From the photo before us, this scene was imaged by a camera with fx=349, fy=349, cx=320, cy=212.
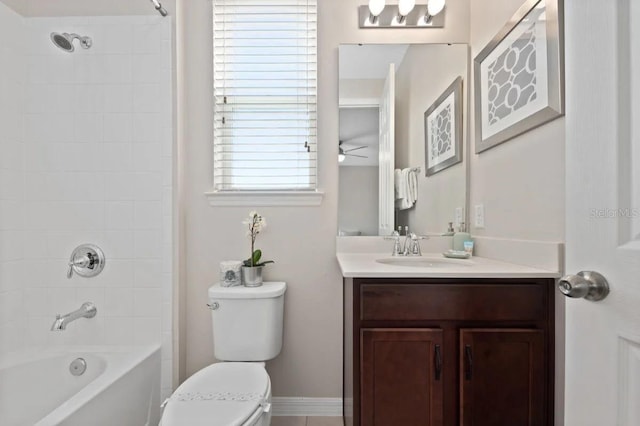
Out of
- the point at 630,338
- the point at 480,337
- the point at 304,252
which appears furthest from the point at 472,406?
the point at 304,252

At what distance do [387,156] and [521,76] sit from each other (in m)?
0.71

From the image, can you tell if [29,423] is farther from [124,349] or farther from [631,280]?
[631,280]

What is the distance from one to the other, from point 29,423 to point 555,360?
219cm

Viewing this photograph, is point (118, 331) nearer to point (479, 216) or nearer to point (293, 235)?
point (293, 235)

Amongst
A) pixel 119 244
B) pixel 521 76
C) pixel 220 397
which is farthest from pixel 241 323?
pixel 521 76

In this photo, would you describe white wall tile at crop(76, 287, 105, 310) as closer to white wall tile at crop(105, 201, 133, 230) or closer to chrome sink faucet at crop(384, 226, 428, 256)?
white wall tile at crop(105, 201, 133, 230)

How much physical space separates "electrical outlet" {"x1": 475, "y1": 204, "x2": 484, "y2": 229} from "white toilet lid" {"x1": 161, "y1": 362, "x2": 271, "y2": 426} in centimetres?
125

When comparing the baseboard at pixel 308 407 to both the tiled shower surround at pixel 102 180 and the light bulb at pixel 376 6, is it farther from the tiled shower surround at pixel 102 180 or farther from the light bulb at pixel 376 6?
the light bulb at pixel 376 6

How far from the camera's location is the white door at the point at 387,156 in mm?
1902

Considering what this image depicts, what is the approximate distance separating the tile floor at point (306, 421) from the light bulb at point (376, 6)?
7.16 feet

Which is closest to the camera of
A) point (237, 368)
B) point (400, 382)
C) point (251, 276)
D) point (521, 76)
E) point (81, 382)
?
point (400, 382)

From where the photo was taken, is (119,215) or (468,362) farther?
(119,215)

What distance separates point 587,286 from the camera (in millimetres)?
623

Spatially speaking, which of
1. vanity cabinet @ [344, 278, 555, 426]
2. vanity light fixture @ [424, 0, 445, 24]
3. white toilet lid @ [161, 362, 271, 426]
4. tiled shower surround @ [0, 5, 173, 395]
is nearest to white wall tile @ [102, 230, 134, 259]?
tiled shower surround @ [0, 5, 173, 395]
